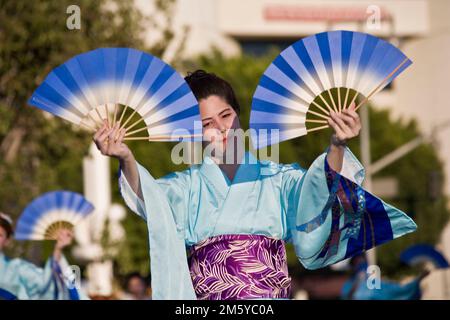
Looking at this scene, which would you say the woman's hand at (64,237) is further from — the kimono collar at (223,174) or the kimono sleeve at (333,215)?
the kimono sleeve at (333,215)

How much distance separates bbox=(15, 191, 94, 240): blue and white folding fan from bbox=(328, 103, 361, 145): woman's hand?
10.7 feet

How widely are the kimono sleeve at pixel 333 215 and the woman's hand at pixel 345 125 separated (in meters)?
0.16

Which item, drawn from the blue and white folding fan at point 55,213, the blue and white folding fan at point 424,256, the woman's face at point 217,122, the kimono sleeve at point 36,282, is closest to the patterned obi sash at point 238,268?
the woman's face at point 217,122

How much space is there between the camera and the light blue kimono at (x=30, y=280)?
310 inches

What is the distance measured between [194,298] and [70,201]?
3.10m

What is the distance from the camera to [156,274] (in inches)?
191

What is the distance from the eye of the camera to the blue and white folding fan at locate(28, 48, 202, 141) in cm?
502

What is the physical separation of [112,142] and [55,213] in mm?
3129

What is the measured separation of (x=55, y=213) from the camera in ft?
25.7

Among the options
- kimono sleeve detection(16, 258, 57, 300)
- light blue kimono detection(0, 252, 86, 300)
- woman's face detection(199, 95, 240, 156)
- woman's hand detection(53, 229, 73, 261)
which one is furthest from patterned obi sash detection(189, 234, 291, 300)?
kimono sleeve detection(16, 258, 57, 300)

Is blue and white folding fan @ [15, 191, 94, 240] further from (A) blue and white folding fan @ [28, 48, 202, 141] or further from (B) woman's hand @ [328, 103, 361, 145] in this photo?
(B) woman's hand @ [328, 103, 361, 145]

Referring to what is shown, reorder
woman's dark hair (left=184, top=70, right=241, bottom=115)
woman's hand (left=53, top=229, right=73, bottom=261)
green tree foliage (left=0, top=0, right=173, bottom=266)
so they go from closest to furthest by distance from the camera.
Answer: woman's dark hair (left=184, top=70, right=241, bottom=115), woman's hand (left=53, top=229, right=73, bottom=261), green tree foliage (left=0, top=0, right=173, bottom=266)
